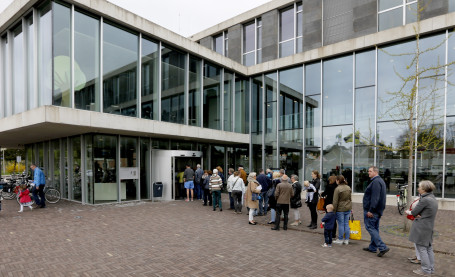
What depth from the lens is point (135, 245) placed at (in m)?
6.29

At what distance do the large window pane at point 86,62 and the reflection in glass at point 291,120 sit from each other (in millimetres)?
10033

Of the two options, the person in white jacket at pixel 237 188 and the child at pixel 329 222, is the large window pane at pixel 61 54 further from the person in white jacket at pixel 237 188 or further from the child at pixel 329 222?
the child at pixel 329 222

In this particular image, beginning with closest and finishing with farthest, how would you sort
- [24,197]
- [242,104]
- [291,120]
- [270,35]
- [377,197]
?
[377,197], [24,197], [291,120], [270,35], [242,104]

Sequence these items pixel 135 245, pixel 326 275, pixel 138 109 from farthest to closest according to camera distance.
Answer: pixel 138 109 < pixel 135 245 < pixel 326 275

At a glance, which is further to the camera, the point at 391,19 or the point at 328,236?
the point at 391,19

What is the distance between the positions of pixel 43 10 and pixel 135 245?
9994 mm

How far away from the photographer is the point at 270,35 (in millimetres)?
17422

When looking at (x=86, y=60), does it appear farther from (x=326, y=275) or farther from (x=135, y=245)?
(x=326, y=275)

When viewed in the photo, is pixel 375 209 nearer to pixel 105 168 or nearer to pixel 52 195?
pixel 105 168

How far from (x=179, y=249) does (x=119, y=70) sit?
28.8 ft

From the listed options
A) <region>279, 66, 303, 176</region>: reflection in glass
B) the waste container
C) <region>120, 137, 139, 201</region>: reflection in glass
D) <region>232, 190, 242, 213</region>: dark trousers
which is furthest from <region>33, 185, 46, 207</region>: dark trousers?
<region>279, 66, 303, 176</region>: reflection in glass

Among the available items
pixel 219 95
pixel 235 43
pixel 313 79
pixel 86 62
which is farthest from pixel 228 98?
pixel 86 62

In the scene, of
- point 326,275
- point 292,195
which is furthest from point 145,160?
point 326,275

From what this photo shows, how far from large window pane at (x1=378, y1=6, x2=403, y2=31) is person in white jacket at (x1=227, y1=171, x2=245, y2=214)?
34.6 feet
